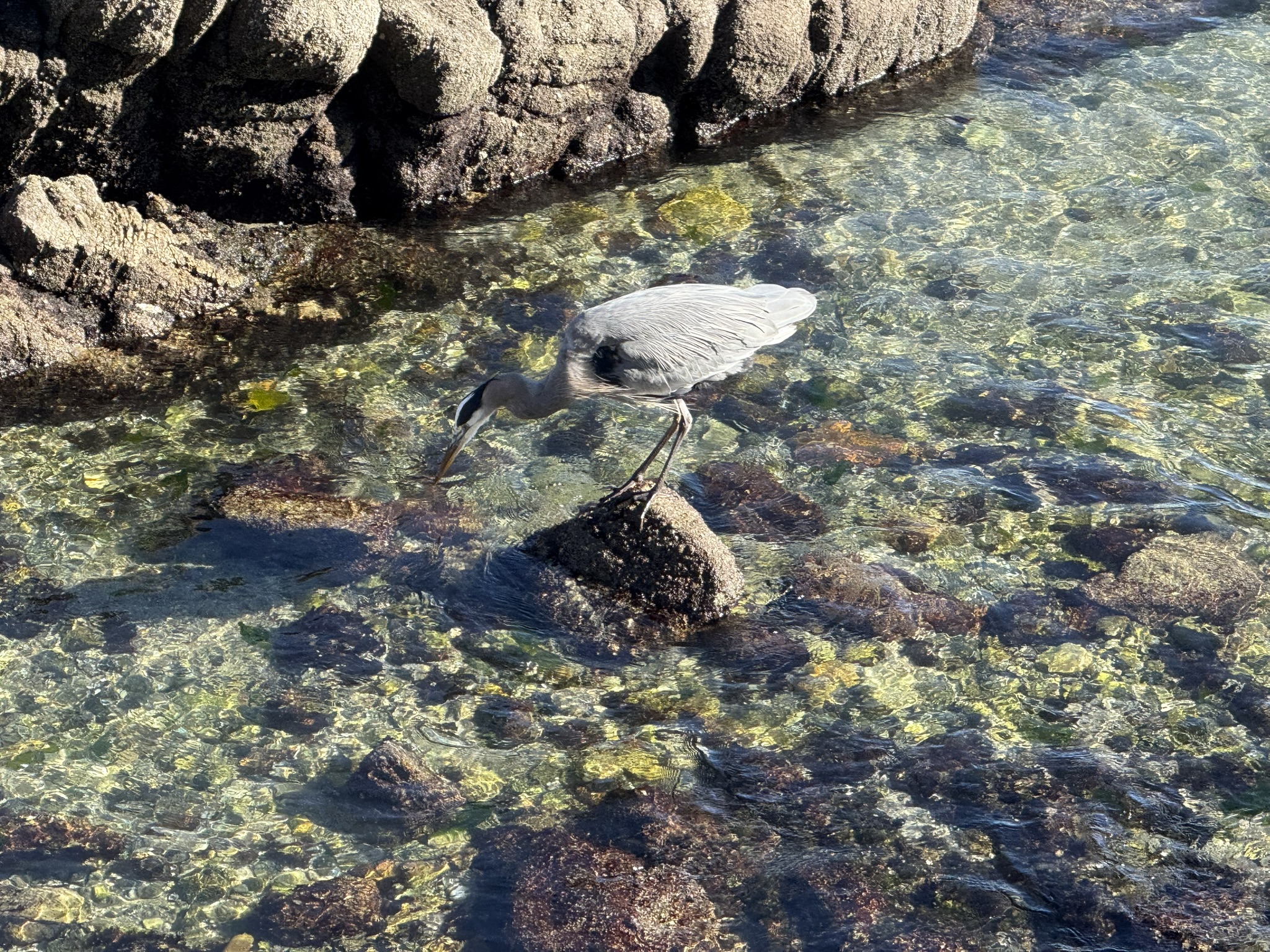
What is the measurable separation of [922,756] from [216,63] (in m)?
5.50

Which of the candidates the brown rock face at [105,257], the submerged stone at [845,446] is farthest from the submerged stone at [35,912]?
the submerged stone at [845,446]

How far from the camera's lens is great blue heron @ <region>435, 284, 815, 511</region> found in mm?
5609

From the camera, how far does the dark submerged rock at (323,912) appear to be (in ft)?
14.2

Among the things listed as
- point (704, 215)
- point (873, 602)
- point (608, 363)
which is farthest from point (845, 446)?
point (704, 215)

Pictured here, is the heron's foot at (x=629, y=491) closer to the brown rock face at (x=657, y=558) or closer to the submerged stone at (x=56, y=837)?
the brown rock face at (x=657, y=558)

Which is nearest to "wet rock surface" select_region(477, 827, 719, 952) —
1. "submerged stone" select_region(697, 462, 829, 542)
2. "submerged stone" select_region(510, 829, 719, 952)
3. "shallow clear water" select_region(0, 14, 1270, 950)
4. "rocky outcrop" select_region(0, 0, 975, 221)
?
"submerged stone" select_region(510, 829, 719, 952)

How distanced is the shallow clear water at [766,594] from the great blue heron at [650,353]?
714mm

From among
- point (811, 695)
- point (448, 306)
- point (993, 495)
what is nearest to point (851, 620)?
point (811, 695)

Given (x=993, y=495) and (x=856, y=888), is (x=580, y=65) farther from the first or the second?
(x=856, y=888)

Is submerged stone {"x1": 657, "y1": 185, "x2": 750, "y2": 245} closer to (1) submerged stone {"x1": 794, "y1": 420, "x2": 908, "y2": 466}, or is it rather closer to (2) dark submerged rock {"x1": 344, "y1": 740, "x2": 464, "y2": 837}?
(1) submerged stone {"x1": 794, "y1": 420, "x2": 908, "y2": 466}

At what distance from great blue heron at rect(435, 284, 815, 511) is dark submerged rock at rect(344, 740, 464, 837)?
4.77 feet

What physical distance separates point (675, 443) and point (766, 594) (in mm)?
831

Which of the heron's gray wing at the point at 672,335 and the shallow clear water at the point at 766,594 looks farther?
the heron's gray wing at the point at 672,335

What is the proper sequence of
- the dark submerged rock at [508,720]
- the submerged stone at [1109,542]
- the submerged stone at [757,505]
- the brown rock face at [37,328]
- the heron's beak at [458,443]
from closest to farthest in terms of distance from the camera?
the dark submerged rock at [508,720]
the heron's beak at [458,443]
the submerged stone at [1109,542]
the submerged stone at [757,505]
the brown rock face at [37,328]
